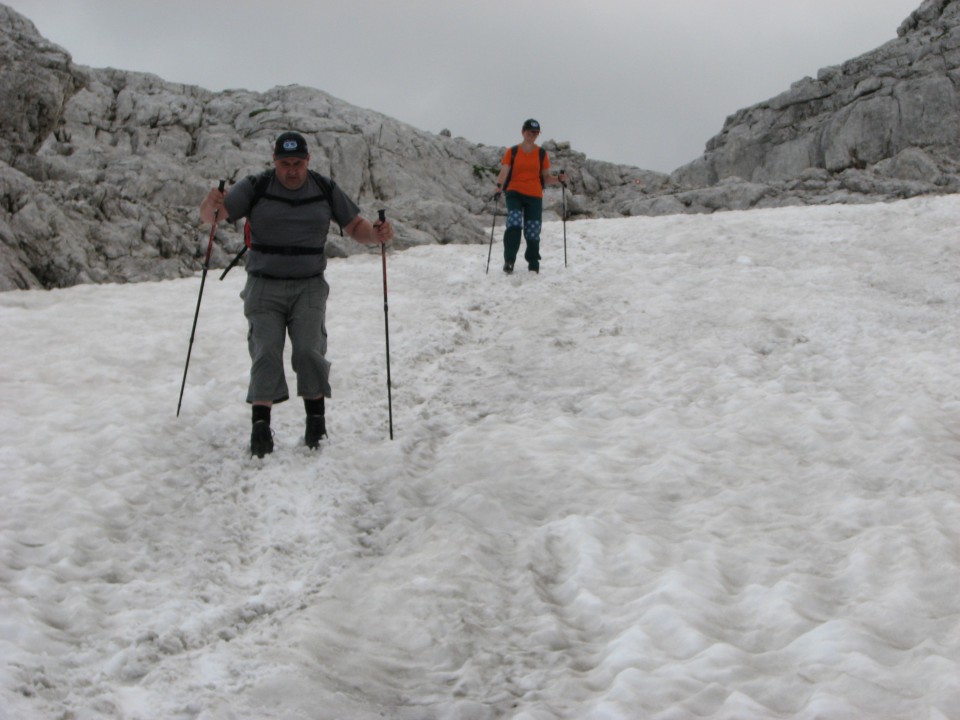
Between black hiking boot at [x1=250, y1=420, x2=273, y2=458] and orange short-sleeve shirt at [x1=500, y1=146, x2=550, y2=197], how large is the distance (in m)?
9.34

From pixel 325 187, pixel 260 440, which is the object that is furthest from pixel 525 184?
pixel 260 440

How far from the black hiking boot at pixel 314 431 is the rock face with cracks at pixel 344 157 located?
29.5 feet

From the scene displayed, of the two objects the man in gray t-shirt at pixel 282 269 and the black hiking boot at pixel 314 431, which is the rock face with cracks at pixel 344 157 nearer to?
the man in gray t-shirt at pixel 282 269

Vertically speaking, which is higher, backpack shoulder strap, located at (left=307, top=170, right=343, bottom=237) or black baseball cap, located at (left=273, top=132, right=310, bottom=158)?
black baseball cap, located at (left=273, top=132, right=310, bottom=158)

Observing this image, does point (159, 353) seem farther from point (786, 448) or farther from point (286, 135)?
point (786, 448)

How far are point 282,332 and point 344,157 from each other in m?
28.0

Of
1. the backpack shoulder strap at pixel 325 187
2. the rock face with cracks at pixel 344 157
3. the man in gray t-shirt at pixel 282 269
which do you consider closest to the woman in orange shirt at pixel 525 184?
the rock face with cracks at pixel 344 157

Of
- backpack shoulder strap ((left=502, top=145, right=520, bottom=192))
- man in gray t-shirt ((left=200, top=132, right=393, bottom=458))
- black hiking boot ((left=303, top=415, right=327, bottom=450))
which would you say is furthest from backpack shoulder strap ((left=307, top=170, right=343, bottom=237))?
backpack shoulder strap ((left=502, top=145, right=520, bottom=192))

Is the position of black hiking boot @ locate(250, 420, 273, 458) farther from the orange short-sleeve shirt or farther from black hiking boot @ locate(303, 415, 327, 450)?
the orange short-sleeve shirt

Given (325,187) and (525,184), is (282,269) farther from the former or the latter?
(525,184)

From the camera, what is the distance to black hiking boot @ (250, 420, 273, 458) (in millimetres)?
8086

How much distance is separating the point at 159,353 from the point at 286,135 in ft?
17.5

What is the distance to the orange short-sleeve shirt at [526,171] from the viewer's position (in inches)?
623

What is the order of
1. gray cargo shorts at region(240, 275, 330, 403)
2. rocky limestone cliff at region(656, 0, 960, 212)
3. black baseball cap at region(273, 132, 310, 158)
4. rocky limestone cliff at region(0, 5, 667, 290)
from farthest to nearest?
rocky limestone cliff at region(656, 0, 960, 212)
rocky limestone cliff at region(0, 5, 667, 290)
gray cargo shorts at region(240, 275, 330, 403)
black baseball cap at region(273, 132, 310, 158)
